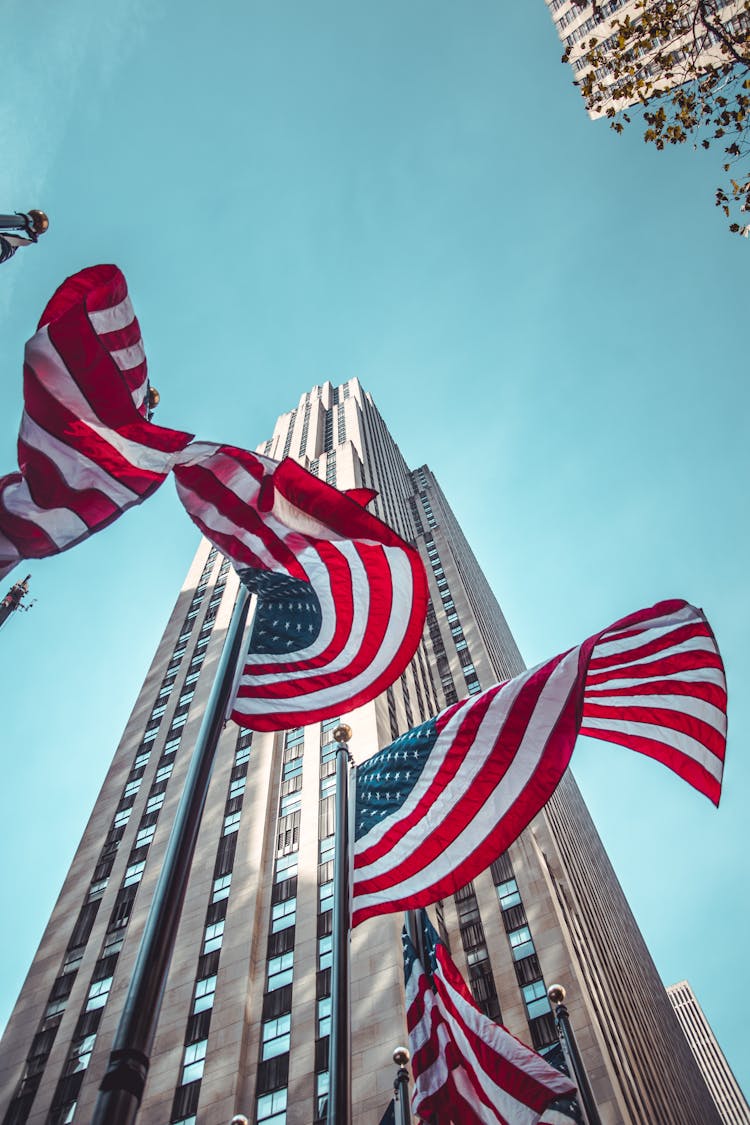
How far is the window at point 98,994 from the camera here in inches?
1324

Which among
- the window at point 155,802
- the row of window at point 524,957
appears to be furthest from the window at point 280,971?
the window at point 155,802

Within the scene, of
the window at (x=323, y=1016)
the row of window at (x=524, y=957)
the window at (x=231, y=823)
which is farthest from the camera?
the window at (x=231, y=823)

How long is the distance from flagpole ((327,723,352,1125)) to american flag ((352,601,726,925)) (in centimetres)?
74

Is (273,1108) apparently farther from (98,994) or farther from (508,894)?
(508,894)

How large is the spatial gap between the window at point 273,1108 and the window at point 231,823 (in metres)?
13.7

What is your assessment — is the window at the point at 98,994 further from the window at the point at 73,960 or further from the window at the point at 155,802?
the window at the point at 155,802

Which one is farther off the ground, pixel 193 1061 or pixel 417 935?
pixel 193 1061

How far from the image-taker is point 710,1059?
573 ft

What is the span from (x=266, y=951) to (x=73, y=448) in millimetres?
27354

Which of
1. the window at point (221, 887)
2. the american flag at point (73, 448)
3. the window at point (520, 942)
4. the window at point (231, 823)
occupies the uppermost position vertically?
the window at point (231, 823)

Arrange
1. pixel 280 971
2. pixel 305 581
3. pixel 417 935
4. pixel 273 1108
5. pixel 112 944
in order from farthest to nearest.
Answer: pixel 112 944 < pixel 280 971 < pixel 273 1108 < pixel 417 935 < pixel 305 581

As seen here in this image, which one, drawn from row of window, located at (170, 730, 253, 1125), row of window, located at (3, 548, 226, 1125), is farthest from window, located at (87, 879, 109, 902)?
row of window, located at (170, 730, 253, 1125)

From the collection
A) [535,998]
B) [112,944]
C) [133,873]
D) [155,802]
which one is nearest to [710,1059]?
→ [535,998]

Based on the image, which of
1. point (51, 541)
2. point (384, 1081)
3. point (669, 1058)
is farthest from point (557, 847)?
point (51, 541)
